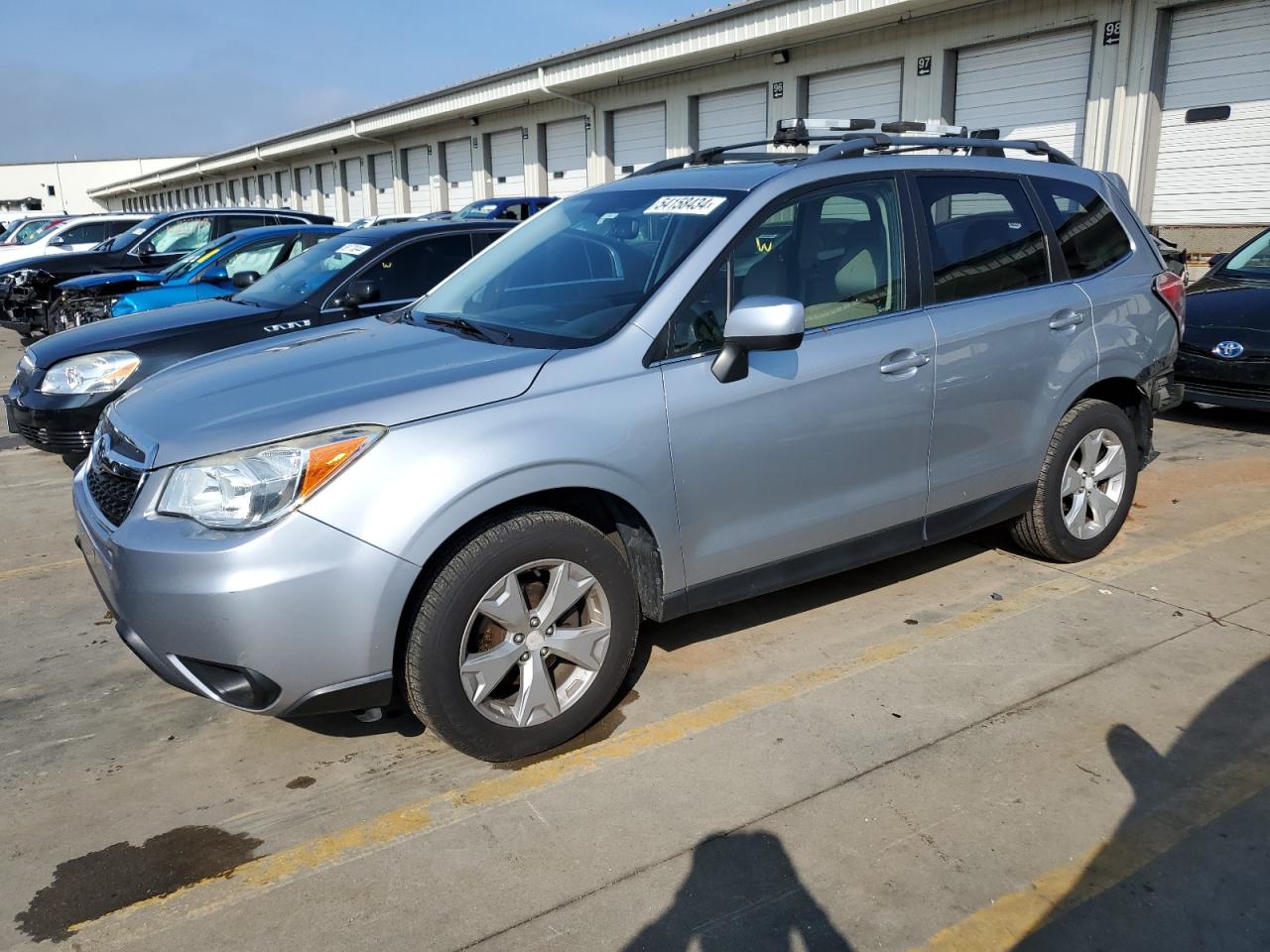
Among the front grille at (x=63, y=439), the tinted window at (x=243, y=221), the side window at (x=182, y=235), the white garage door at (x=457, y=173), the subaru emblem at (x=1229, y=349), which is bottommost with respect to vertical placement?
the front grille at (x=63, y=439)

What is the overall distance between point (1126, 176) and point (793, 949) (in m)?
12.9

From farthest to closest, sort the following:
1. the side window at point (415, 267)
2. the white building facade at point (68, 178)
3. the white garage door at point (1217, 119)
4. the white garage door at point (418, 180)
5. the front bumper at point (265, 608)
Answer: the white building facade at point (68, 178) → the white garage door at point (418, 180) → the white garage door at point (1217, 119) → the side window at point (415, 267) → the front bumper at point (265, 608)

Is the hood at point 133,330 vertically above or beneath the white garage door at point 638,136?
beneath

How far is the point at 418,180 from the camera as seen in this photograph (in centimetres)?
3066

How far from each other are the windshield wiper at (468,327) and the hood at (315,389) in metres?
0.07

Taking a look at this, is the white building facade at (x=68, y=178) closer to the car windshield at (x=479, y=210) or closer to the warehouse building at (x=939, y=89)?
the warehouse building at (x=939, y=89)

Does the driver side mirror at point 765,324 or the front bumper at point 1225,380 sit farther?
the front bumper at point 1225,380

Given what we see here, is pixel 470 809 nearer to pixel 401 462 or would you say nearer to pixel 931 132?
pixel 401 462

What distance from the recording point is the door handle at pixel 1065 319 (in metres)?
4.31

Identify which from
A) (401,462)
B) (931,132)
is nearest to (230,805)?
(401,462)

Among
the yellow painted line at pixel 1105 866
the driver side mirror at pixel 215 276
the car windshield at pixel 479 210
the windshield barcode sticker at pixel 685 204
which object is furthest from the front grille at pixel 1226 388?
the car windshield at pixel 479 210

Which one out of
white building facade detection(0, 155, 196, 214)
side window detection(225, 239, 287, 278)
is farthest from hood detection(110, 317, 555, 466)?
white building facade detection(0, 155, 196, 214)

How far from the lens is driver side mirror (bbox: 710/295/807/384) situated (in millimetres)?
3174

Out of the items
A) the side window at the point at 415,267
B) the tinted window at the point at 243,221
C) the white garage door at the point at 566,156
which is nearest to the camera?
the side window at the point at 415,267
